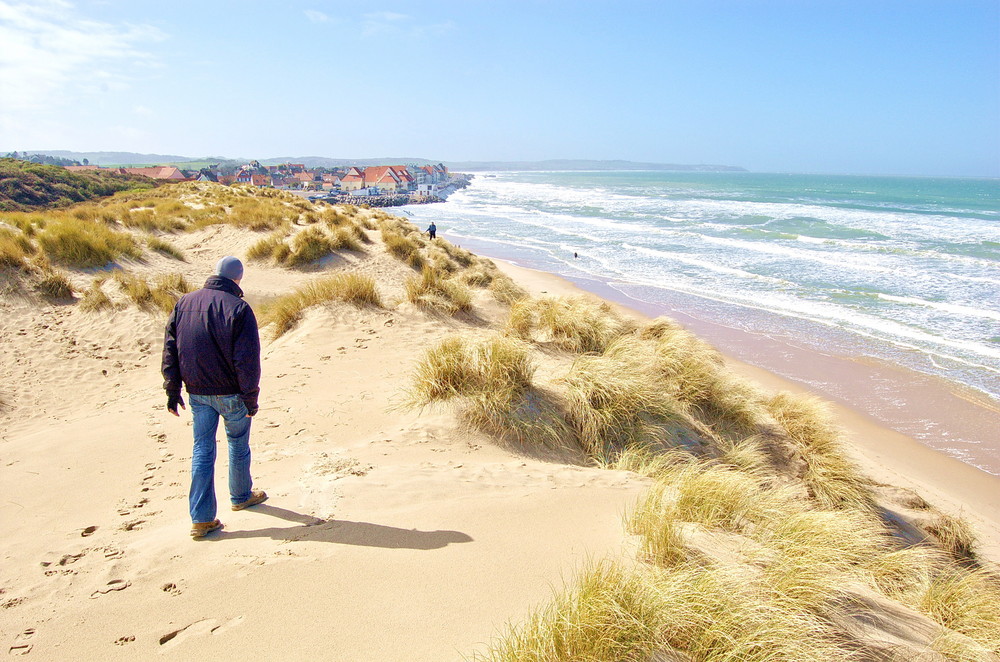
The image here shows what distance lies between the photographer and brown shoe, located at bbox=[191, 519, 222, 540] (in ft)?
12.1

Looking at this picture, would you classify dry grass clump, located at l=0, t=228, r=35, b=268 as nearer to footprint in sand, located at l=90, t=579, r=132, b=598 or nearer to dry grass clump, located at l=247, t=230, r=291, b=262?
dry grass clump, located at l=247, t=230, r=291, b=262

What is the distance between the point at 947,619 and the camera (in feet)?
11.9

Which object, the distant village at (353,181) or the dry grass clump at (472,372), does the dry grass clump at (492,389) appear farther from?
the distant village at (353,181)

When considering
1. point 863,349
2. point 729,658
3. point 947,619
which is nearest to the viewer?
point 729,658

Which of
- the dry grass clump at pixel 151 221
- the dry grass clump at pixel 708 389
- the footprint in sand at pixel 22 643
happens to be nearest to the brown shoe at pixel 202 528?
the footprint in sand at pixel 22 643

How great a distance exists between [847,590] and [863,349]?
12.9 metres

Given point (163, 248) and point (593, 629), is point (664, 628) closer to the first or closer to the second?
point (593, 629)

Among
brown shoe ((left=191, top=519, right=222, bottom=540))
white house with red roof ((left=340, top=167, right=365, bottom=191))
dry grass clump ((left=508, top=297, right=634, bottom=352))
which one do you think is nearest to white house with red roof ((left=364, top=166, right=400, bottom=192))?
white house with red roof ((left=340, top=167, right=365, bottom=191))

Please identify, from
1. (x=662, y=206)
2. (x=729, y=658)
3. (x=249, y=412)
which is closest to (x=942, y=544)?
(x=729, y=658)

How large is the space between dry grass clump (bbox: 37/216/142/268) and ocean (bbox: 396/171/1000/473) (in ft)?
48.1

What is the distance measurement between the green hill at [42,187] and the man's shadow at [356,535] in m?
41.1

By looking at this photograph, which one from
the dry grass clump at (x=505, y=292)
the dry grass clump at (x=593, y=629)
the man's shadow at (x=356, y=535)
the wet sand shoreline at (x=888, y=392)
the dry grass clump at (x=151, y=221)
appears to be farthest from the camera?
the dry grass clump at (x=151, y=221)

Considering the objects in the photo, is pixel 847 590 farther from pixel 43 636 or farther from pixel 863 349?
pixel 863 349

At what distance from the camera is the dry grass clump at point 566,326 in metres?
9.13
